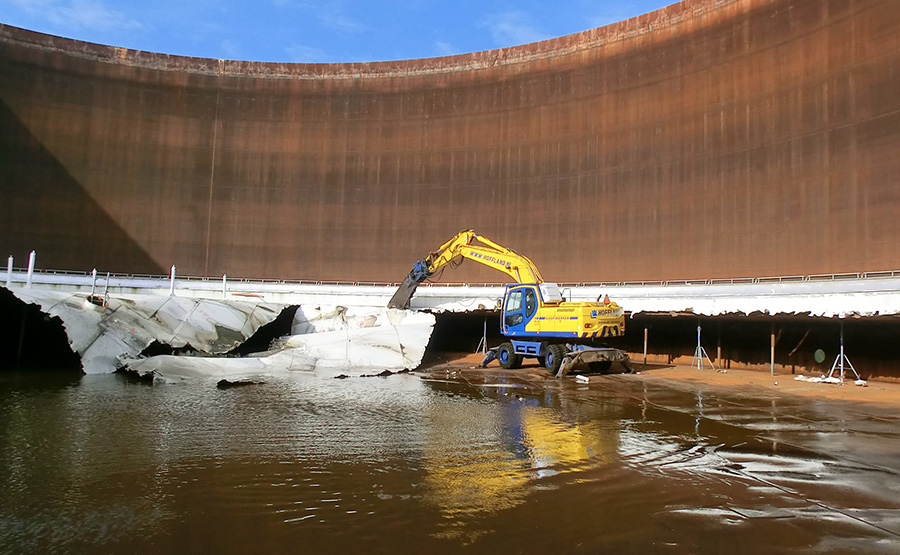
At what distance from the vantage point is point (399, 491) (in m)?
Result: 3.96

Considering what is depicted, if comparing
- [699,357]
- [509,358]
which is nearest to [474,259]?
[509,358]

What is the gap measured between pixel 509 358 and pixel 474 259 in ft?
8.74

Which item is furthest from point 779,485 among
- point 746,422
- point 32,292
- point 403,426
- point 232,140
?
point 232,140

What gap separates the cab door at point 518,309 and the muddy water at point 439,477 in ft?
14.7

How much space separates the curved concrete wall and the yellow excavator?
759 centimetres

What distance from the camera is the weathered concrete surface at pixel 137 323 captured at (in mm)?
10312

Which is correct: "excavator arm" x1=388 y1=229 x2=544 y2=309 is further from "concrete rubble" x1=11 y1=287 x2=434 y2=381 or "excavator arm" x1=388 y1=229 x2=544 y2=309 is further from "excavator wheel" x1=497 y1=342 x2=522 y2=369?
"excavator wheel" x1=497 y1=342 x2=522 y2=369

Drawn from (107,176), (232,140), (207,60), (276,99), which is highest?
(207,60)

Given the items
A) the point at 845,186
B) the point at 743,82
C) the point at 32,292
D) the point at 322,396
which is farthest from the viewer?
the point at 743,82

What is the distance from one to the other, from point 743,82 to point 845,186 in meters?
4.71

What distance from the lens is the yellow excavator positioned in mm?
10992

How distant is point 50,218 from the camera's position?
21938 mm

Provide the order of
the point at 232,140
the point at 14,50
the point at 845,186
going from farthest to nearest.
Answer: the point at 232,140, the point at 14,50, the point at 845,186

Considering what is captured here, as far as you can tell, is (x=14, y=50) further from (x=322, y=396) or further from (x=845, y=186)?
(x=845, y=186)
